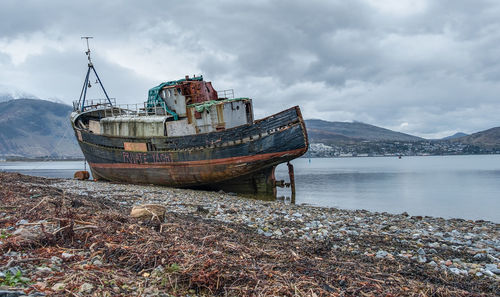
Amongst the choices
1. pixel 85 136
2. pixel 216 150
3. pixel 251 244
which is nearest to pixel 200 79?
pixel 216 150

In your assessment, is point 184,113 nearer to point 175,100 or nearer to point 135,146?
point 175,100

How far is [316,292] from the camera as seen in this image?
141 inches

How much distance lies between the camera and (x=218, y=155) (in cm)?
2028

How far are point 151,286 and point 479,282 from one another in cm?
467

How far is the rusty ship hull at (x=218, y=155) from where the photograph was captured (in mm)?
19547

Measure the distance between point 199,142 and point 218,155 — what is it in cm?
143

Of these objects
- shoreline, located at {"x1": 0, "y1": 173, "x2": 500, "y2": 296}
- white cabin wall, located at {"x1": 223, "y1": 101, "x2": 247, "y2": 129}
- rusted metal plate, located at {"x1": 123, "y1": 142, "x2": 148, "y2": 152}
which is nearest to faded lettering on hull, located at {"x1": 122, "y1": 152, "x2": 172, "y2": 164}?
rusted metal plate, located at {"x1": 123, "y1": 142, "x2": 148, "y2": 152}

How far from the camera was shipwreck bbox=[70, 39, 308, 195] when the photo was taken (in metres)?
19.6

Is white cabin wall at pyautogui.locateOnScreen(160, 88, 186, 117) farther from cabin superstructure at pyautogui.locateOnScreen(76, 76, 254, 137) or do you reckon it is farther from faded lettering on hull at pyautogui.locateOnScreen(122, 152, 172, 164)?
faded lettering on hull at pyautogui.locateOnScreen(122, 152, 172, 164)

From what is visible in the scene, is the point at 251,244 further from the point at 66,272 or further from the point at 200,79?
the point at 200,79

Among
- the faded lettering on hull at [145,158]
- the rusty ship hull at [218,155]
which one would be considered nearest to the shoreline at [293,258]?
the rusty ship hull at [218,155]

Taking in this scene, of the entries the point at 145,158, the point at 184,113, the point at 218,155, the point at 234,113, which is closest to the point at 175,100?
the point at 184,113

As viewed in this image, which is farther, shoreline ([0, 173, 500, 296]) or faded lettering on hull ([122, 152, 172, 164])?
faded lettering on hull ([122, 152, 172, 164])

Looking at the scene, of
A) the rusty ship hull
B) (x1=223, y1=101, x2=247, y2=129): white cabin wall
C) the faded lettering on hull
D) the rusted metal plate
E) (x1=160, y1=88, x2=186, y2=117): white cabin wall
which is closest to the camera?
the rusty ship hull
